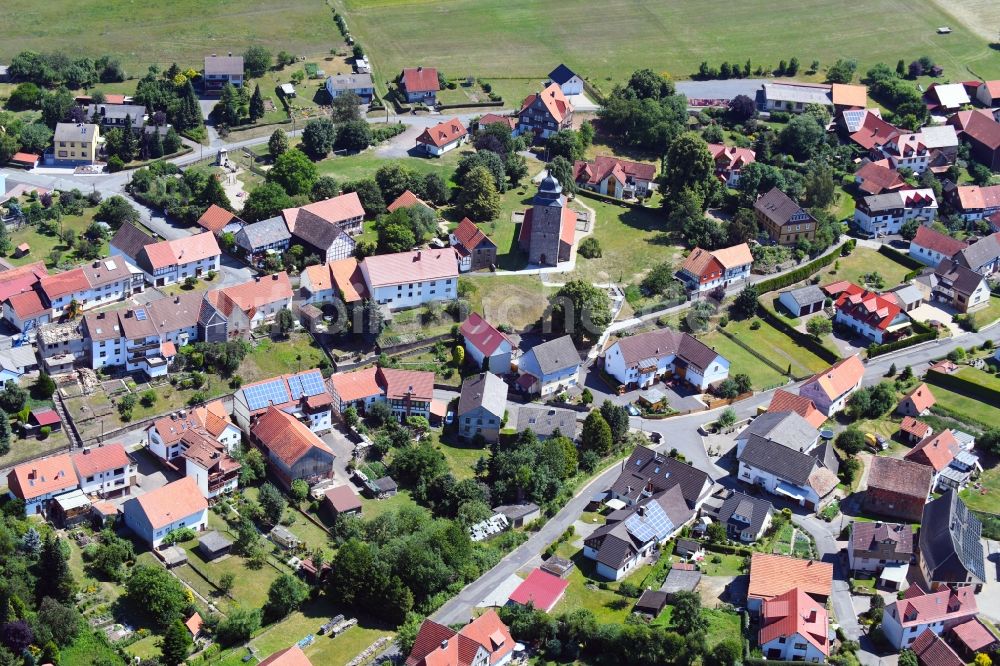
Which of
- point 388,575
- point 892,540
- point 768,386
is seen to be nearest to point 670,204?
point 768,386

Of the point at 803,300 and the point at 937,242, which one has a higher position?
the point at 937,242

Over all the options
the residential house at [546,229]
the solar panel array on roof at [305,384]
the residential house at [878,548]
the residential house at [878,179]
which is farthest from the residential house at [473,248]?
the residential house at [878,548]

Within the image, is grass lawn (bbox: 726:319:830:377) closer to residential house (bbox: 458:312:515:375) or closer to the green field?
residential house (bbox: 458:312:515:375)

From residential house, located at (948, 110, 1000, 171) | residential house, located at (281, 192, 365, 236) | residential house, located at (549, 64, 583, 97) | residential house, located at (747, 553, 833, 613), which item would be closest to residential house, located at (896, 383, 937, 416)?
residential house, located at (747, 553, 833, 613)

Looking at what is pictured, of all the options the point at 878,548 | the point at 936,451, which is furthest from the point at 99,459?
the point at 936,451

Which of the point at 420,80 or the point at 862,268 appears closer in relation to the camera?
the point at 862,268

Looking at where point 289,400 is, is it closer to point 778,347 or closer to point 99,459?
point 99,459

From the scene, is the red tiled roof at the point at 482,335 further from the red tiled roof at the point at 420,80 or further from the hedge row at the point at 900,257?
the red tiled roof at the point at 420,80
